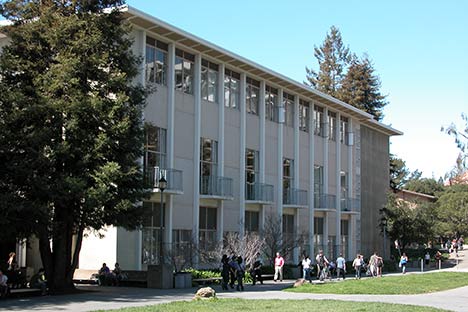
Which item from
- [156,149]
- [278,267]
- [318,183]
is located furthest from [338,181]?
[156,149]

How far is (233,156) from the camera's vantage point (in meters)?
41.2

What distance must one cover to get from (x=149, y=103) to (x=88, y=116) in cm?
1105

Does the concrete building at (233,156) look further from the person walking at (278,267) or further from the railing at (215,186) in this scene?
Result: the person walking at (278,267)

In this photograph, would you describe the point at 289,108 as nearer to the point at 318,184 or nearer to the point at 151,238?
the point at 318,184

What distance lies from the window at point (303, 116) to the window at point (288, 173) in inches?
127

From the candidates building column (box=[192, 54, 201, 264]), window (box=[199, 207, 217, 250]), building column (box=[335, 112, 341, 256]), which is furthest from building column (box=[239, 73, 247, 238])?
building column (box=[335, 112, 341, 256])

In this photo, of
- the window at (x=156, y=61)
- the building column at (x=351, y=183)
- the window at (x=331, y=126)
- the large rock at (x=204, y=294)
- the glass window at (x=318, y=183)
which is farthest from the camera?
the building column at (x=351, y=183)

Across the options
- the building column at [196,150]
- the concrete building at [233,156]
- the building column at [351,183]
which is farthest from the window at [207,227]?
the building column at [351,183]

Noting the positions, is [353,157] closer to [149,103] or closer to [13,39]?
[149,103]

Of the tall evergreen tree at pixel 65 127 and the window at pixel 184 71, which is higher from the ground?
the window at pixel 184 71

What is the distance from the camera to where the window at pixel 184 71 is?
1459 inches

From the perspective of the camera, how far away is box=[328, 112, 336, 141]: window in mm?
54406

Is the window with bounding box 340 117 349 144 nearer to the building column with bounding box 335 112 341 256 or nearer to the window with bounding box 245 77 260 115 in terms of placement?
the building column with bounding box 335 112 341 256

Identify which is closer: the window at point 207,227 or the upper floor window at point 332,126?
the window at point 207,227
